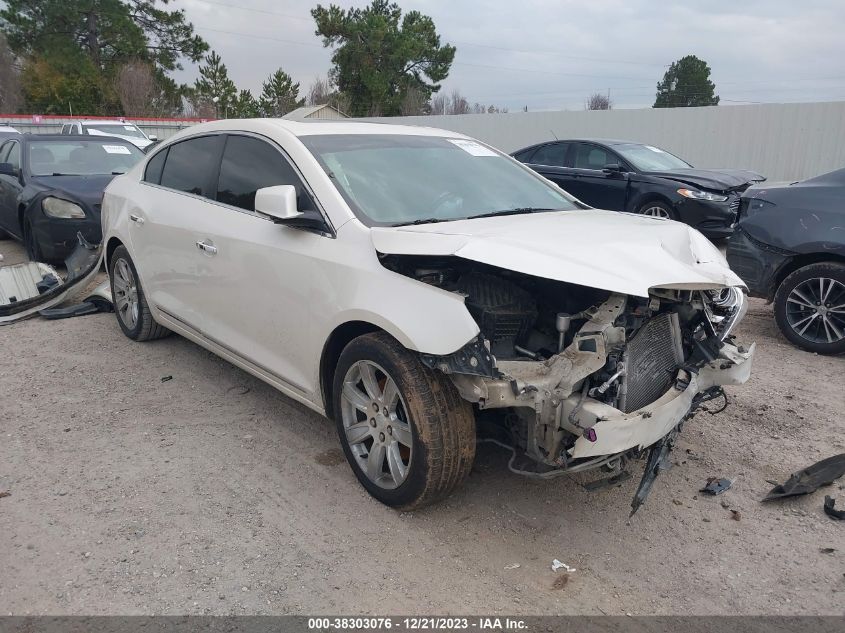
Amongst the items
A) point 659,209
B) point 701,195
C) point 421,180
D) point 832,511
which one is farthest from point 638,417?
point 659,209

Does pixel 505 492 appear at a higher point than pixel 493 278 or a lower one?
lower

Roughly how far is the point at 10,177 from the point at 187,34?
37.7 metres

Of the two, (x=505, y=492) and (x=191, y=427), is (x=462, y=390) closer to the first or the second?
(x=505, y=492)

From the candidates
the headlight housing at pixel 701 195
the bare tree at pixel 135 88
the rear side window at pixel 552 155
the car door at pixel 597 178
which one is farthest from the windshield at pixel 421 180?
the bare tree at pixel 135 88

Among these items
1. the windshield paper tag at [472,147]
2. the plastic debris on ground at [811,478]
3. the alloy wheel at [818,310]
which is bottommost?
the plastic debris on ground at [811,478]

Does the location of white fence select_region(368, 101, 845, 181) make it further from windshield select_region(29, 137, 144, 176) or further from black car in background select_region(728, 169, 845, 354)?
black car in background select_region(728, 169, 845, 354)

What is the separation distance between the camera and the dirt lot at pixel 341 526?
273cm

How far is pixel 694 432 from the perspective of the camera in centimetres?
418

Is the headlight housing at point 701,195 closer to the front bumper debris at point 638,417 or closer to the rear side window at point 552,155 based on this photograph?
the rear side window at point 552,155

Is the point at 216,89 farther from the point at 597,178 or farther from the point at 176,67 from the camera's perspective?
the point at 597,178

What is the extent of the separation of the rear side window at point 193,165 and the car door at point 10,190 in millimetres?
4938

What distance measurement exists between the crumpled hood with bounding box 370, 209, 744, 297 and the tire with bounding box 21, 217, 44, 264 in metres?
6.69

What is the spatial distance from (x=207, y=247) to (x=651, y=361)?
2.71 meters

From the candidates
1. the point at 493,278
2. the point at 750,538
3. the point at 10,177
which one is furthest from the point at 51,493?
the point at 10,177
